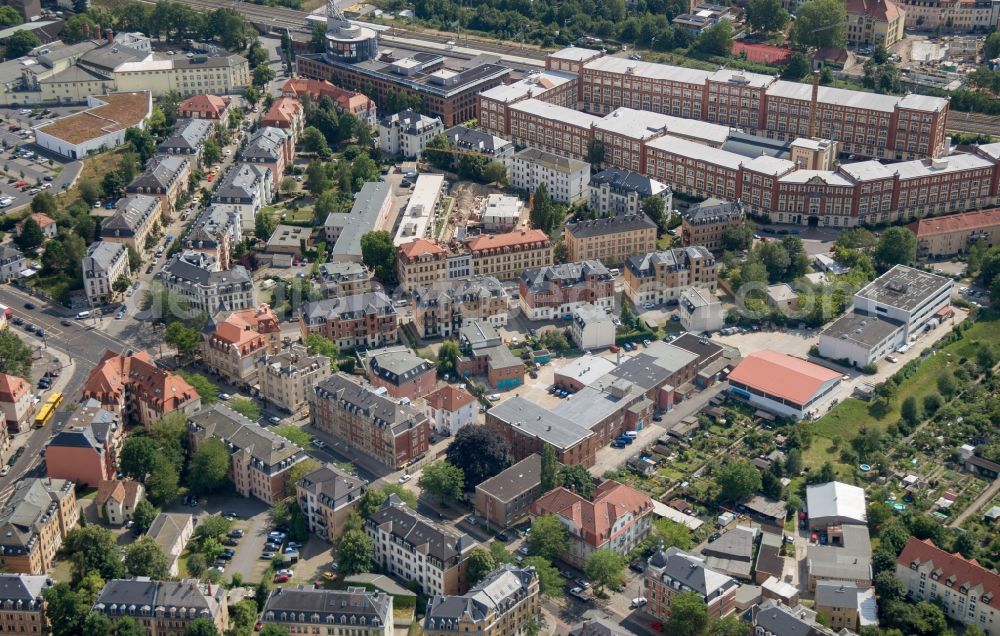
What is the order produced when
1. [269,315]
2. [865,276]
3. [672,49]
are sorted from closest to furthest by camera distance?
[269,315], [865,276], [672,49]

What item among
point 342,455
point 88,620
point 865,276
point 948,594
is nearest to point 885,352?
point 865,276

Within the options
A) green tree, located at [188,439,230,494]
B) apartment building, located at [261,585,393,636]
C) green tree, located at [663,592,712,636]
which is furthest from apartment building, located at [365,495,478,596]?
green tree, located at [663,592,712,636]

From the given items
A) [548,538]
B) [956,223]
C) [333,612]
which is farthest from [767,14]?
[333,612]

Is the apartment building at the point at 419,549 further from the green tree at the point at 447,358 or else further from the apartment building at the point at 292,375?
the green tree at the point at 447,358

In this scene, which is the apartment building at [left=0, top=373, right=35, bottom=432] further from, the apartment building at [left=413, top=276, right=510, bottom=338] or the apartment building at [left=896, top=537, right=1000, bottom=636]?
the apartment building at [left=896, top=537, right=1000, bottom=636]

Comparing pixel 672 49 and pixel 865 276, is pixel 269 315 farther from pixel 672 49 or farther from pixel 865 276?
pixel 672 49

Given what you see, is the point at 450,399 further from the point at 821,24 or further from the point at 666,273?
the point at 821,24
